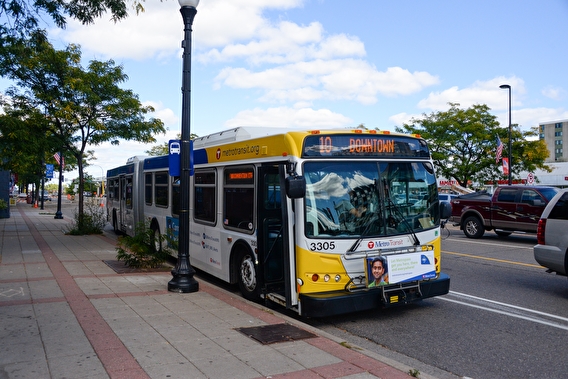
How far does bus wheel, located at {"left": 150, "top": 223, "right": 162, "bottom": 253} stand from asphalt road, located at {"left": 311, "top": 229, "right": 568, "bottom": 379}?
→ 5.30 metres

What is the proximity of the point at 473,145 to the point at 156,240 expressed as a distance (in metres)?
32.6

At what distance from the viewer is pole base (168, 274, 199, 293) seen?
851cm

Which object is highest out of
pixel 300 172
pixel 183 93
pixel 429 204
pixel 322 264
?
pixel 183 93

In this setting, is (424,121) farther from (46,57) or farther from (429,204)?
(429,204)

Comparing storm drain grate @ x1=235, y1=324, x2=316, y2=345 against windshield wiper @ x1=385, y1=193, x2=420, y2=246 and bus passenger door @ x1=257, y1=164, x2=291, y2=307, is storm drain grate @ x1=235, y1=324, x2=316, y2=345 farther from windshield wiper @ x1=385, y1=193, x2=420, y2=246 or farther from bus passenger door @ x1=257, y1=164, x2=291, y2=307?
windshield wiper @ x1=385, y1=193, x2=420, y2=246

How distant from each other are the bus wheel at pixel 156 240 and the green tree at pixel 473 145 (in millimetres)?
29038

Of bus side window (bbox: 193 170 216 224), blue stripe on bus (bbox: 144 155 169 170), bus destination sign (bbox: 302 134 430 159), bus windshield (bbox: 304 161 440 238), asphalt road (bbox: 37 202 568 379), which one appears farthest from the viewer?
blue stripe on bus (bbox: 144 155 169 170)

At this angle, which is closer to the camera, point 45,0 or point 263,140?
point 263,140

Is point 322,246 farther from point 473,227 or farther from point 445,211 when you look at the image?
point 473,227

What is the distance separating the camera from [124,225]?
1819 cm

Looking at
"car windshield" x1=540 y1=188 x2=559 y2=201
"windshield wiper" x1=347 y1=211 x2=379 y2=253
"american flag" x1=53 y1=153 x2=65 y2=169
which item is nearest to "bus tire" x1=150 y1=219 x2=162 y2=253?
"windshield wiper" x1=347 y1=211 x2=379 y2=253

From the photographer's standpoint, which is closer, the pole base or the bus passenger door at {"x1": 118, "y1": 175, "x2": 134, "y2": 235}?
the pole base

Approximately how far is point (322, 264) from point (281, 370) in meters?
1.95

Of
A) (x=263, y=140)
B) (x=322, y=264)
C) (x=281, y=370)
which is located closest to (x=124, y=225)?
(x=263, y=140)
